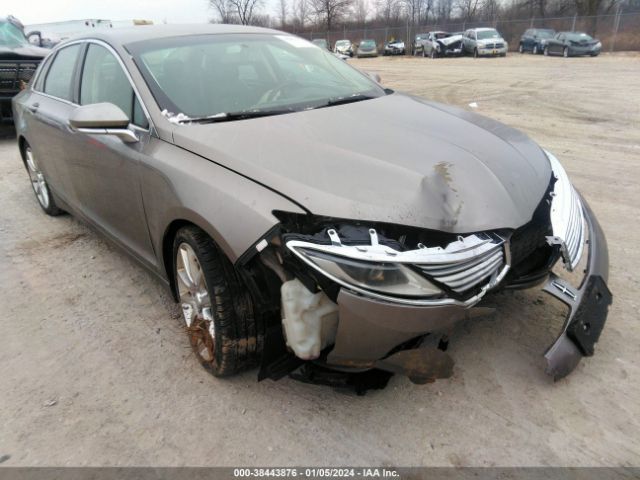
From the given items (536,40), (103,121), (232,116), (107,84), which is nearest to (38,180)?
(107,84)

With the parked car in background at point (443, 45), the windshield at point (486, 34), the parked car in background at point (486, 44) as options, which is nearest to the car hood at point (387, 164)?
the parked car in background at point (486, 44)

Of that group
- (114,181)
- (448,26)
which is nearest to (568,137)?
(114,181)

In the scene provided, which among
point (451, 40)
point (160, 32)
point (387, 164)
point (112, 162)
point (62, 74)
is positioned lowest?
point (451, 40)

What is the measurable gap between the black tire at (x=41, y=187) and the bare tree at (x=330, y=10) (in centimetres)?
5266

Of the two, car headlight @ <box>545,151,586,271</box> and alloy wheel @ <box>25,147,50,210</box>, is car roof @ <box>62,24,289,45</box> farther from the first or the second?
car headlight @ <box>545,151,586,271</box>

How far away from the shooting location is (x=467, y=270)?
6.29 ft

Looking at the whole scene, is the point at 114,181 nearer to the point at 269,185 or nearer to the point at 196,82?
the point at 196,82

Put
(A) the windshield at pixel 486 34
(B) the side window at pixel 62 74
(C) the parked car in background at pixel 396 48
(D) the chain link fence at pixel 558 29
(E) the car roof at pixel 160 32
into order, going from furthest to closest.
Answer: (C) the parked car in background at pixel 396 48 → (D) the chain link fence at pixel 558 29 → (A) the windshield at pixel 486 34 → (B) the side window at pixel 62 74 → (E) the car roof at pixel 160 32

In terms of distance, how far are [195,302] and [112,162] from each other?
1.09m

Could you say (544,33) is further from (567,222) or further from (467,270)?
(467,270)

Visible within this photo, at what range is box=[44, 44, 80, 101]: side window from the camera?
3.72 meters

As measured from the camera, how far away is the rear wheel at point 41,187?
4.70 m

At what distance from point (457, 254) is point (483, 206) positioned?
0.99 ft

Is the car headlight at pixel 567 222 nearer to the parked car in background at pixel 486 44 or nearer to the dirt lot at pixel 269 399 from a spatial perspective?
the dirt lot at pixel 269 399
